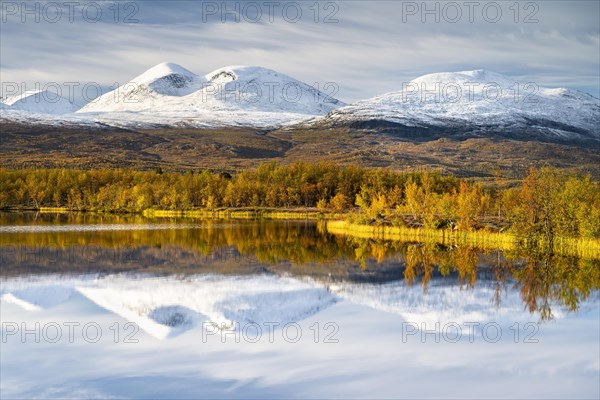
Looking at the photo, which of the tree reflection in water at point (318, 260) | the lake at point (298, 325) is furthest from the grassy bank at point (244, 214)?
the lake at point (298, 325)

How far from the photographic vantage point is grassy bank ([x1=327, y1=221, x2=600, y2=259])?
112 feet

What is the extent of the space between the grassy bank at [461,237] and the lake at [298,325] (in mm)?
2229

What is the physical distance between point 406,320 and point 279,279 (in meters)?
8.46

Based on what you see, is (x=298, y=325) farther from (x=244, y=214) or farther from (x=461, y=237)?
(x=244, y=214)

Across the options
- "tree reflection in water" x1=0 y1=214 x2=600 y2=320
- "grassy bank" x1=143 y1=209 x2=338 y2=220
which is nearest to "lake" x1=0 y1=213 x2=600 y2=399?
"tree reflection in water" x1=0 y1=214 x2=600 y2=320

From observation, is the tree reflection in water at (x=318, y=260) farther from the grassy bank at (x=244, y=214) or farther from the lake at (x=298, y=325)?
the grassy bank at (x=244, y=214)

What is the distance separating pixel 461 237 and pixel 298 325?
83.6 feet

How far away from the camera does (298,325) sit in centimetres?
1792

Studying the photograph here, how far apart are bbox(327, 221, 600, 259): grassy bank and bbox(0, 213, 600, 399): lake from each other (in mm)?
2229

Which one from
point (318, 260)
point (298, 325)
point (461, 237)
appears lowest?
point (298, 325)

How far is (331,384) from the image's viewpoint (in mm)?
12852

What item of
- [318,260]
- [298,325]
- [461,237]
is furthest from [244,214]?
[298,325]

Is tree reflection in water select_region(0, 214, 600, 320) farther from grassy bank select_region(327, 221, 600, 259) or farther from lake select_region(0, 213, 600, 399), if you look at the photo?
grassy bank select_region(327, 221, 600, 259)

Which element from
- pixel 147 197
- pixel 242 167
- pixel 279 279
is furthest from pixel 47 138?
pixel 279 279
